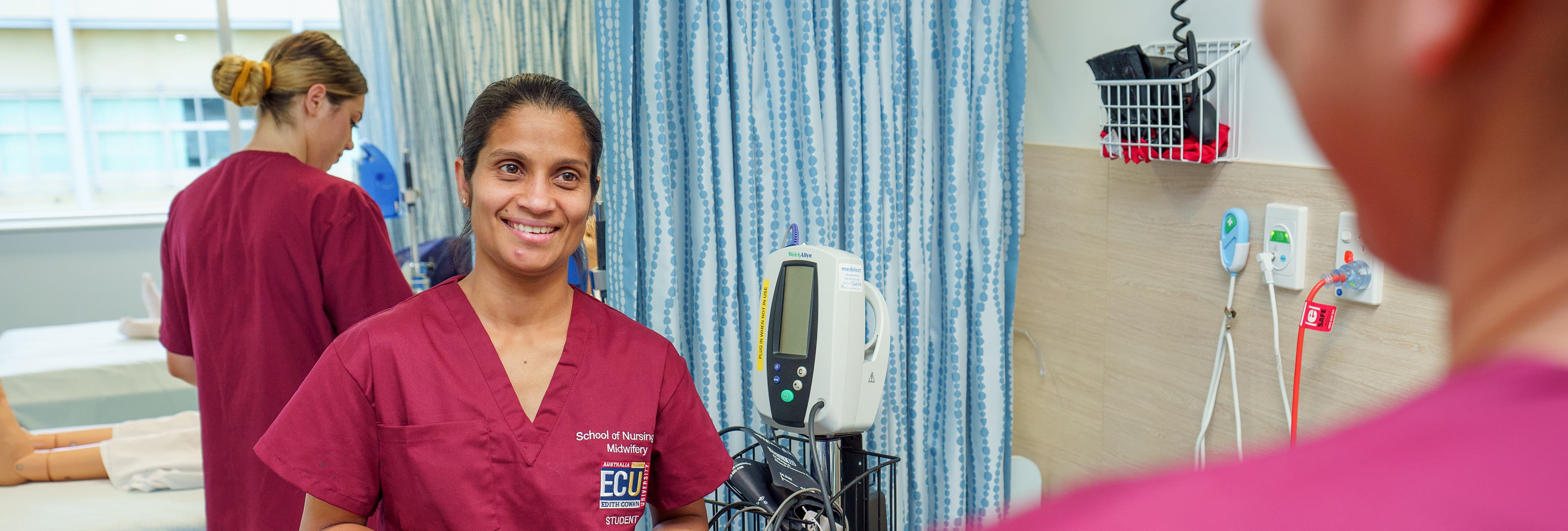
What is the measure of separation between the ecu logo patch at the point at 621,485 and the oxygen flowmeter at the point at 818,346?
1.18 ft

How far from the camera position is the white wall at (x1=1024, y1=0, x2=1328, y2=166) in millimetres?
1917

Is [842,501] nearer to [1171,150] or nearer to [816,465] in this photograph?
[816,465]

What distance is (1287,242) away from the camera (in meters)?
1.89

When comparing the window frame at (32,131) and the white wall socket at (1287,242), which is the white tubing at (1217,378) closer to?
the white wall socket at (1287,242)

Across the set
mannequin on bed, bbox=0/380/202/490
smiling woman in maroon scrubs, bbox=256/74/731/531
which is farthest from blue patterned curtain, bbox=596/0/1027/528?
mannequin on bed, bbox=0/380/202/490

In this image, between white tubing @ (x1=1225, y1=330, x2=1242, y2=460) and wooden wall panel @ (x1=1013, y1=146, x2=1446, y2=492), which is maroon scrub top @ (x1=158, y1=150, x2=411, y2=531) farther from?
white tubing @ (x1=1225, y1=330, x2=1242, y2=460)

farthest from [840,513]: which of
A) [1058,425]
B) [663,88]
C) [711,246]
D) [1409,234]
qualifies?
[1409,234]

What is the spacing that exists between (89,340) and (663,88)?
7.95ft

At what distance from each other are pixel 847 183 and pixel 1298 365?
974 mm

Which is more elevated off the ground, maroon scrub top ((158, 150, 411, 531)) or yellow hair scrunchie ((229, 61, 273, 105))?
yellow hair scrunchie ((229, 61, 273, 105))

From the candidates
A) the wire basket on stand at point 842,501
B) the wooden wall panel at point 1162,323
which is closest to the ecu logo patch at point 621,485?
the wire basket on stand at point 842,501

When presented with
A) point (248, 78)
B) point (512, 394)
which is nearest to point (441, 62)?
point (248, 78)

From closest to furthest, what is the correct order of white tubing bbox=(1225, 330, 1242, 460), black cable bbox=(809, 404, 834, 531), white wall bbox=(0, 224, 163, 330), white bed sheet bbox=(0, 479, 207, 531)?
black cable bbox=(809, 404, 834, 531), white tubing bbox=(1225, 330, 1242, 460), white bed sheet bbox=(0, 479, 207, 531), white wall bbox=(0, 224, 163, 330)

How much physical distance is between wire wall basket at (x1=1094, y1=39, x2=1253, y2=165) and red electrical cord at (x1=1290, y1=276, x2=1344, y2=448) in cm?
31
